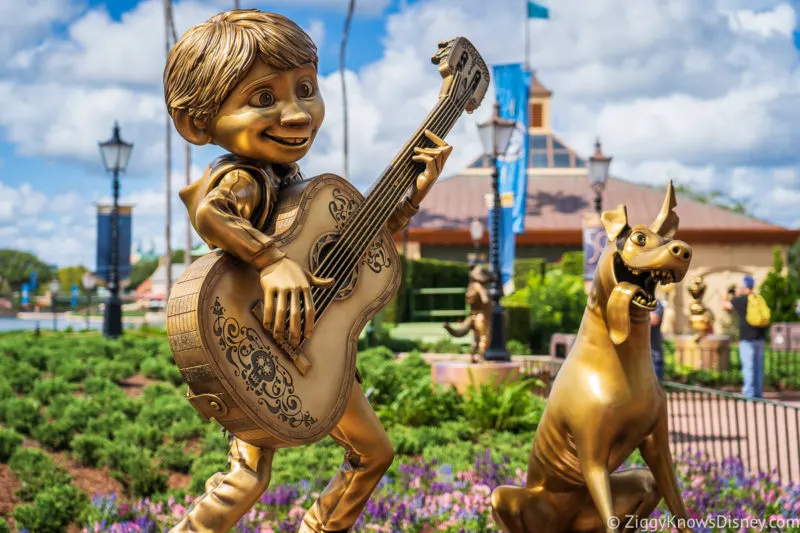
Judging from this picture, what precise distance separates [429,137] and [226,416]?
1.40 meters

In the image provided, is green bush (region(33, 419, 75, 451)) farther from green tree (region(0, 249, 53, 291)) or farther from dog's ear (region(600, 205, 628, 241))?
green tree (region(0, 249, 53, 291))

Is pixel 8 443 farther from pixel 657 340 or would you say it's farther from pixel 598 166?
pixel 598 166

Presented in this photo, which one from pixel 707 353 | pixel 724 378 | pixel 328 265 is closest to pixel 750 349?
pixel 724 378

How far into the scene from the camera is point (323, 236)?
9.09 ft

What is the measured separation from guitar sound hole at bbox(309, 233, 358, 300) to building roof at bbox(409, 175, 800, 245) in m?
26.5

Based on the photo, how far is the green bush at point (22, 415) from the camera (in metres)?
7.18

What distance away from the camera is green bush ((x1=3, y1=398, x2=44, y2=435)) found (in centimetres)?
718

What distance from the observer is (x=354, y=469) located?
122 inches

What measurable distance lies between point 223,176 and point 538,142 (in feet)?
108

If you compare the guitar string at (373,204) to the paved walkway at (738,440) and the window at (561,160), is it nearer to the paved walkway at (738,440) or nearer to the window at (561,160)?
the paved walkway at (738,440)

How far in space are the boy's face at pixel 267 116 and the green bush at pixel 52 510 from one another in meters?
3.29

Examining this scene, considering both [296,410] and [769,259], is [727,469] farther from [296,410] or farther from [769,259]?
[769,259]

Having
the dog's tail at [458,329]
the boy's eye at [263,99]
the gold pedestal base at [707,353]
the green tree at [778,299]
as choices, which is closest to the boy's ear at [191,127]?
the boy's eye at [263,99]

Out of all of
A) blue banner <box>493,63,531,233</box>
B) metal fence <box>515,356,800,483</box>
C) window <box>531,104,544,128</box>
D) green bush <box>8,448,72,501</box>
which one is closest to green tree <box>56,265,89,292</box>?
window <box>531,104,544,128</box>
